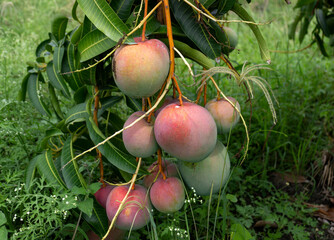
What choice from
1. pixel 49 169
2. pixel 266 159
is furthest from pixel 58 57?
pixel 266 159

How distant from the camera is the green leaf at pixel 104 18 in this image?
1015mm

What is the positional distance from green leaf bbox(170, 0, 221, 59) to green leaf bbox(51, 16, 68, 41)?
1.91 ft

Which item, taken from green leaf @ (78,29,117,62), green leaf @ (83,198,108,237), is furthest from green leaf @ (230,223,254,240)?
green leaf @ (78,29,117,62)

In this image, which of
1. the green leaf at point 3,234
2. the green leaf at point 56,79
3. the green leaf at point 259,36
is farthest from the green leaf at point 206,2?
the green leaf at point 3,234

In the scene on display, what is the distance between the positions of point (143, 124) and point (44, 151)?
548mm

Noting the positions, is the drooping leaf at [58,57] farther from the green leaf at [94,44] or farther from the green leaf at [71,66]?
the green leaf at [94,44]

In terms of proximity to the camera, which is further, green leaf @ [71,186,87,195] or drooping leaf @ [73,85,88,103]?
drooping leaf @ [73,85,88,103]

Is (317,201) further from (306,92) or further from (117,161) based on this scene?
(117,161)

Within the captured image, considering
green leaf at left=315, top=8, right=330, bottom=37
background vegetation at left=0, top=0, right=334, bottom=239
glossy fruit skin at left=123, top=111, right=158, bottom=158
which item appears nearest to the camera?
glossy fruit skin at left=123, top=111, right=158, bottom=158

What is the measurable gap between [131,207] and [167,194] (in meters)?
0.12

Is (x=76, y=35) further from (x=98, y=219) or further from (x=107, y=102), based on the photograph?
(x=98, y=219)

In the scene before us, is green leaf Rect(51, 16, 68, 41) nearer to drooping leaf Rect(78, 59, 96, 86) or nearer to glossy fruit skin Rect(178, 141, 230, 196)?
drooping leaf Rect(78, 59, 96, 86)

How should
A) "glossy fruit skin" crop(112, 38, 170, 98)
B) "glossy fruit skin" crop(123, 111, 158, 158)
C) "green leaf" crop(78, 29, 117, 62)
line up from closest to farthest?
"glossy fruit skin" crop(112, 38, 170, 98) < "glossy fruit skin" crop(123, 111, 158, 158) < "green leaf" crop(78, 29, 117, 62)

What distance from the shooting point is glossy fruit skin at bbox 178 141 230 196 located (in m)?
1.08
